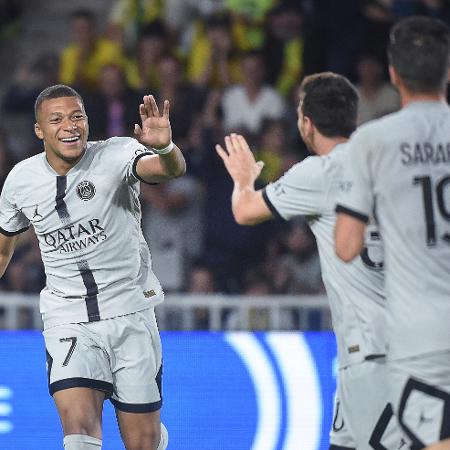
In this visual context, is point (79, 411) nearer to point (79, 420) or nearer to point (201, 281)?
point (79, 420)

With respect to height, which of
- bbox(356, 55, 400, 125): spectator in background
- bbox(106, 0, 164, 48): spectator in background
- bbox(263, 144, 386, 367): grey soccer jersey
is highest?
bbox(106, 0, 164, 48): spectator in background

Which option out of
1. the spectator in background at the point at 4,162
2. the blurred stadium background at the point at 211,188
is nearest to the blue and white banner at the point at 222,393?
the blurred stadium background at the point at 211,188

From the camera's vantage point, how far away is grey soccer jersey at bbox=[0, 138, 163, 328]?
6262 millimetres

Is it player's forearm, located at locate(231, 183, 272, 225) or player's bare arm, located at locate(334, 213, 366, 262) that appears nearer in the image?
player's bare arm, located at locate(334, 213, 366, 262)

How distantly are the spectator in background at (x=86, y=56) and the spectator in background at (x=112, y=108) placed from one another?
499mm

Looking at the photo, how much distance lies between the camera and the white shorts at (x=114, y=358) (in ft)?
20.2

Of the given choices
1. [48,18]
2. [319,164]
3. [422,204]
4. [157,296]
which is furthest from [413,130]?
[48,18]

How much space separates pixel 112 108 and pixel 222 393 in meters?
3.94

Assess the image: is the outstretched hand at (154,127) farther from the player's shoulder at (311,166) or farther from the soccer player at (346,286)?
the player's shoulder at (311,166)

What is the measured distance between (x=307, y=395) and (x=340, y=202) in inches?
129

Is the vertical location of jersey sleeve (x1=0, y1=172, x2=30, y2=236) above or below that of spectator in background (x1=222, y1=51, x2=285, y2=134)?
below

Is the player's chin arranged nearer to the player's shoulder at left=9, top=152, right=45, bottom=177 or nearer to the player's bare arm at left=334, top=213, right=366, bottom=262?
the player's shoulder at left=9, top=152, right=45, bottom=177

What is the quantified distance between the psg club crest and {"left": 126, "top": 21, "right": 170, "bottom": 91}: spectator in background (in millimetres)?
5007

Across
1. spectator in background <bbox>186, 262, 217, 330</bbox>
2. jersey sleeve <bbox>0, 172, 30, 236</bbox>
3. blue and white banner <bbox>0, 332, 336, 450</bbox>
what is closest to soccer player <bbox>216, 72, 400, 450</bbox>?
jersey sleeve <bbox>0, 172, 30, 236</bbox>
